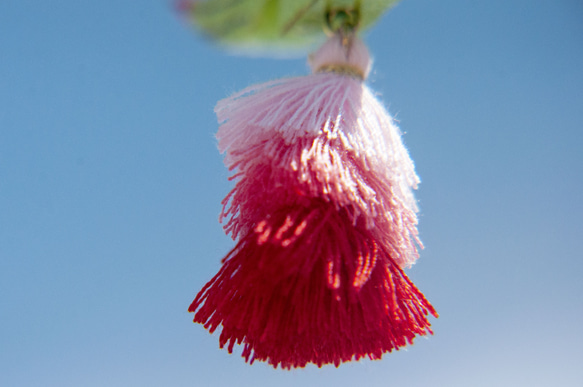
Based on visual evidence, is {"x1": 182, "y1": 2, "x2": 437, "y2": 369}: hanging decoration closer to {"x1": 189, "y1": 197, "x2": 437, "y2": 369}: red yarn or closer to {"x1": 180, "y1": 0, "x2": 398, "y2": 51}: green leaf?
{"x1": 189, "y1": 197, "x2": 437, "y2": 369}: red yarn

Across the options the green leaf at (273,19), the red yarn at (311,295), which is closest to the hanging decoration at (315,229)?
the red yarn at (311,295)

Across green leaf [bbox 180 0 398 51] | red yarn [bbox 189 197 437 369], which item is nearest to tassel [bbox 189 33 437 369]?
red yarn [bbox 189 197 437 369]

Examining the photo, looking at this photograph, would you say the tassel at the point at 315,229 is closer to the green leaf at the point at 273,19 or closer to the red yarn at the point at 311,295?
the red yarn at the point at 311,295

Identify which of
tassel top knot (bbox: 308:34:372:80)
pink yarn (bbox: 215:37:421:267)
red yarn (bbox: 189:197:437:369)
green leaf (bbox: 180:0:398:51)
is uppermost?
green leaf (bbox: 180:0:398:51)

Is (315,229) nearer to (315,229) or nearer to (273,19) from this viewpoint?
(315,229)

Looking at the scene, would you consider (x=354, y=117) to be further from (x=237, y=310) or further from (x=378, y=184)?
(x=237, y=310)

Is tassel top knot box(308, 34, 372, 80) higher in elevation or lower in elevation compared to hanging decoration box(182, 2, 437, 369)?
higher

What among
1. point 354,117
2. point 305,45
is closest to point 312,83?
point 354,117
